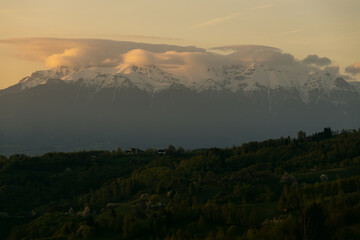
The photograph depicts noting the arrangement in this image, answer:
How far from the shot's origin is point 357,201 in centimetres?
19188

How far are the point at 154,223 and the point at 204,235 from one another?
16.7 meters

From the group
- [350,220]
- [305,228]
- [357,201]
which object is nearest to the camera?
[305,228]

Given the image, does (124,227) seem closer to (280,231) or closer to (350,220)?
(280,231)

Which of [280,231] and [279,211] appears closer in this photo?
[280,231]

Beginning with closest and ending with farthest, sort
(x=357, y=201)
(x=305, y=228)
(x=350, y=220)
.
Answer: (x=305, y=228) → (x=350, y=220) → (x=357, y=201)

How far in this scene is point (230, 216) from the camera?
195625mm

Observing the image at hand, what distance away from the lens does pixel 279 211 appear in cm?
19950

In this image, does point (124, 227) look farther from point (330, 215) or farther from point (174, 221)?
point (330, 215)

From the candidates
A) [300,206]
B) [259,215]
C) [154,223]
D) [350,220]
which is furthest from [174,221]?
[350,220]

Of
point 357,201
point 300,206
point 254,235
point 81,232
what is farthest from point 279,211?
point 81,232

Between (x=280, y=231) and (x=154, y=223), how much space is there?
4178 centimetres

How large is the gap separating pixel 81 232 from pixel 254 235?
186 ft

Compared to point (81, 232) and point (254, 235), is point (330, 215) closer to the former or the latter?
point (254, 235)

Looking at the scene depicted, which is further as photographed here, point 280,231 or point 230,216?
point 230,216
